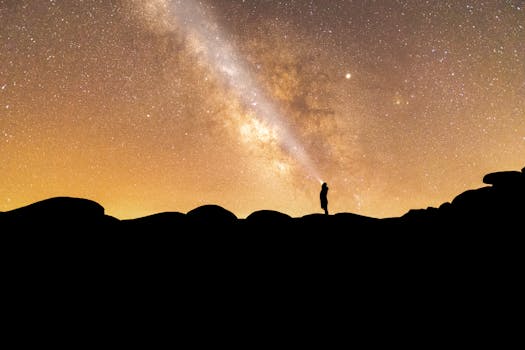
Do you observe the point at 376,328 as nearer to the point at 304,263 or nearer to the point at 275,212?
the point at 304,263

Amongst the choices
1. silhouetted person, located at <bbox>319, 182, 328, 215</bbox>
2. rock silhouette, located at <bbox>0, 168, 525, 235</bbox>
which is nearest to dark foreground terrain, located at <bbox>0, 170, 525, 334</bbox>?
rock silhouette, located at <bbox>0, 168, 525, 235</bbox>

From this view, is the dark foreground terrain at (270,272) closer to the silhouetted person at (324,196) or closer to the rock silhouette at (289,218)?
the rock silhouette at (289,218)

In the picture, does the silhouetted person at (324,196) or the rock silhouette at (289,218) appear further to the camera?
the silhouetted person at (324,196)

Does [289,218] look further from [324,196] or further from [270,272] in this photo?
[324,196]

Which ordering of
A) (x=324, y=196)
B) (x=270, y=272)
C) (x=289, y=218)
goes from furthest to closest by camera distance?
(x=324, y=196) < (x=289, y=218) < (x=270, y=272)

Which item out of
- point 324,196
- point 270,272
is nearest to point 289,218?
point 270,272

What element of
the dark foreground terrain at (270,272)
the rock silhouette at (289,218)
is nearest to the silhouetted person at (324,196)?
the rock silhouette at (289,218)

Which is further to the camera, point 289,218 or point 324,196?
point 324,196

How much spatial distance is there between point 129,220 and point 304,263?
13.8ft

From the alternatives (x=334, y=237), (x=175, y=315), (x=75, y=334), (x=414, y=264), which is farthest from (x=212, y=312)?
(x=414, y=264)

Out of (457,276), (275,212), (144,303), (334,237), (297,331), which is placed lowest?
(297,331)

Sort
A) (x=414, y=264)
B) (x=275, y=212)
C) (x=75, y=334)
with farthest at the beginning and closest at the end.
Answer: (x=275, y=212), (x=414, y=264), (x=75, y=334)

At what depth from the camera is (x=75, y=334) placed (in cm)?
705

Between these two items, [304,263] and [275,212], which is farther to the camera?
[275,212]
